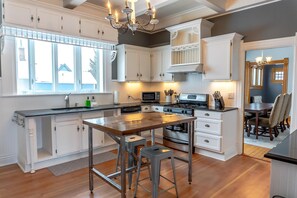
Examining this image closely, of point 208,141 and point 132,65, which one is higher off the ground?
point 132,65

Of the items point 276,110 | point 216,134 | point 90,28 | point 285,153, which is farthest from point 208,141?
point 90,28

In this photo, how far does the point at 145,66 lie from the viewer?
5.10 metres

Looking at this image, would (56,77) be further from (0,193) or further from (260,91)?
(260,91)

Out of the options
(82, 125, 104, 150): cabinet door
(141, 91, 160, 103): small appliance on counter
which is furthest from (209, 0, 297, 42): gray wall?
(82, 125, 104, 150): cabinet door

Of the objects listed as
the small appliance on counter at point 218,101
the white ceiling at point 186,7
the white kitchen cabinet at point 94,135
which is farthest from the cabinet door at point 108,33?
the small appliance on counter at point 218,101

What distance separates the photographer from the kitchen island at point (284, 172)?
3.84 feet

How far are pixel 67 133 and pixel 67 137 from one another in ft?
0.23

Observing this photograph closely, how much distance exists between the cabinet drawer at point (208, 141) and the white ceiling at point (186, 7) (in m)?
2.41

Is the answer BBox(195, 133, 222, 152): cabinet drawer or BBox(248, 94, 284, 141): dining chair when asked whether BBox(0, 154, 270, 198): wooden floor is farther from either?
BBox(248, 94, 284, 141): dining chair

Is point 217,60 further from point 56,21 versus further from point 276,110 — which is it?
point 56,21

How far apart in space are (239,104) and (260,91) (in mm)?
5098

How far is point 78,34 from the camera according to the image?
3.71m

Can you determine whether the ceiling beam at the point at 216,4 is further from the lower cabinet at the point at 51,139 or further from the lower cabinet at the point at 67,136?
the lower cabinet at the point at 67,136

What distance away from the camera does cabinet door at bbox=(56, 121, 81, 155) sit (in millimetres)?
3410
